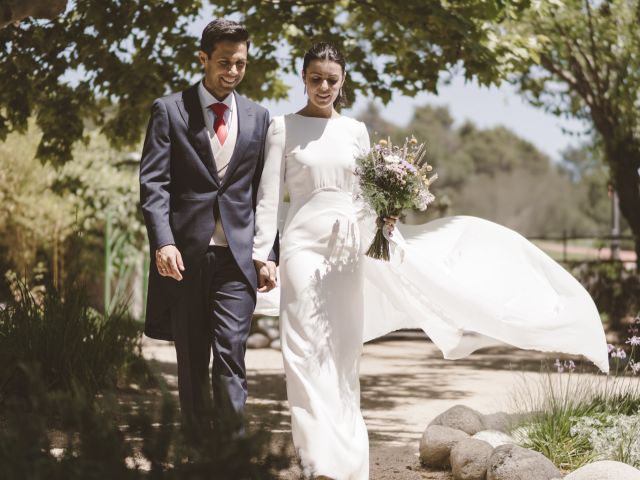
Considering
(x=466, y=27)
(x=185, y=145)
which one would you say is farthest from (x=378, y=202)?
(x=466, y=27)

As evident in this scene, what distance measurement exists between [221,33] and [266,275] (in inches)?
49.1

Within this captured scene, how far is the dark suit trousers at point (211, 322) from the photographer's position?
4.73 meters

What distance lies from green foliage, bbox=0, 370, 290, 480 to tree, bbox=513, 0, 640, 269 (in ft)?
40.5

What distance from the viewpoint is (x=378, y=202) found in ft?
16.4

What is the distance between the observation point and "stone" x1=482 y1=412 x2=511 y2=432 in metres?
6.34

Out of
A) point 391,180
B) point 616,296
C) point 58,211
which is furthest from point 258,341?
point 391,180

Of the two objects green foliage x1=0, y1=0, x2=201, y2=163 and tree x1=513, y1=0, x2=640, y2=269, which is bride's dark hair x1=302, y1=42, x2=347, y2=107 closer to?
green foliage x1=0, y1=0, x2=201, y2=163

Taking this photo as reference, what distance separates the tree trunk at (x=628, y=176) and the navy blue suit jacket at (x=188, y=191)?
10.9 meters

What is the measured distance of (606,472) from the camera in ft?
15.5

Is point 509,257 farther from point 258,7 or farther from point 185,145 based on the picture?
point 258,7

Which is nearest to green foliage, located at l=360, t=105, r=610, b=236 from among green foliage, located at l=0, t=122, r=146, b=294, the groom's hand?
green foliage, located at l=0, t=122, r=146, b=294

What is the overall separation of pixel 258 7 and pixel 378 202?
5.59 metres

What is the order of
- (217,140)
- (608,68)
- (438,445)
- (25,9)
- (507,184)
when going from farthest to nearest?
(507,184)
(608,68)
(25,9)
(438,445)
(217,140)

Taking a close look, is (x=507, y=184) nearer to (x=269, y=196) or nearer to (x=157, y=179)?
(x=269, y=196)
